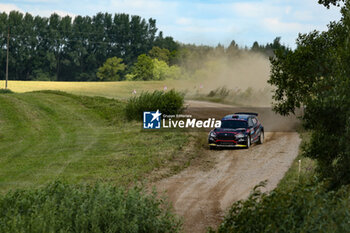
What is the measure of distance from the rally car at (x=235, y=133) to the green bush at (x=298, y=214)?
14180 mm

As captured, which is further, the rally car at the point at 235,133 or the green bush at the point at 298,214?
the rally car at the point at 235,133

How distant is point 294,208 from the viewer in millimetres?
9617

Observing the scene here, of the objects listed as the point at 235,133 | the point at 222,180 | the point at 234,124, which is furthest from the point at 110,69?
the point at 222,180

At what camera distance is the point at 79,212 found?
1143cm

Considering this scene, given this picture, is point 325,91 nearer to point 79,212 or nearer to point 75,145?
point 79,212

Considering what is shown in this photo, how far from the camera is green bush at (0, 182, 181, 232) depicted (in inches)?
421

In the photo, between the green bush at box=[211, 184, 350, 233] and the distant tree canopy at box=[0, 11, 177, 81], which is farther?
the distant tree canopy at box=[0, 11, 177, 81]

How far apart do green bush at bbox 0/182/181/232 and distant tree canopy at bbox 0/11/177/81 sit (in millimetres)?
98109

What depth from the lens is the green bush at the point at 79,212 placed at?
10.7 m

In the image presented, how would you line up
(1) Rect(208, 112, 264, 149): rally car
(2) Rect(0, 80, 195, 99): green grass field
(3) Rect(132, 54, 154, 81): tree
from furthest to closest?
(3) Rect(132, 54, 154, 81): tree
(2) Rect(0, 80, 195, 99): green grass field
(1) Rect(208, 112, 264, 149): rally car

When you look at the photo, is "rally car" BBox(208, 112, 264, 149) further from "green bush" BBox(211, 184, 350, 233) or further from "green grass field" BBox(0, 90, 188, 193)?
"green bush" BBox(211, 184, 350, 233)

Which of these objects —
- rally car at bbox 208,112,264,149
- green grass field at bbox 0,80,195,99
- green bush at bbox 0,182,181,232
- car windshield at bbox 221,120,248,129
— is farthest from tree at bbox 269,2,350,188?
green grass field at bbox 0,80,195,99

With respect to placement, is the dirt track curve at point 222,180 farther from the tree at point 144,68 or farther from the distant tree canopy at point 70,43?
the distant tree canopy at point 70,43

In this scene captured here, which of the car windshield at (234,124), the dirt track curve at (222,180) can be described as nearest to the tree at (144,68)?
the dirt track curve at (222,180)
